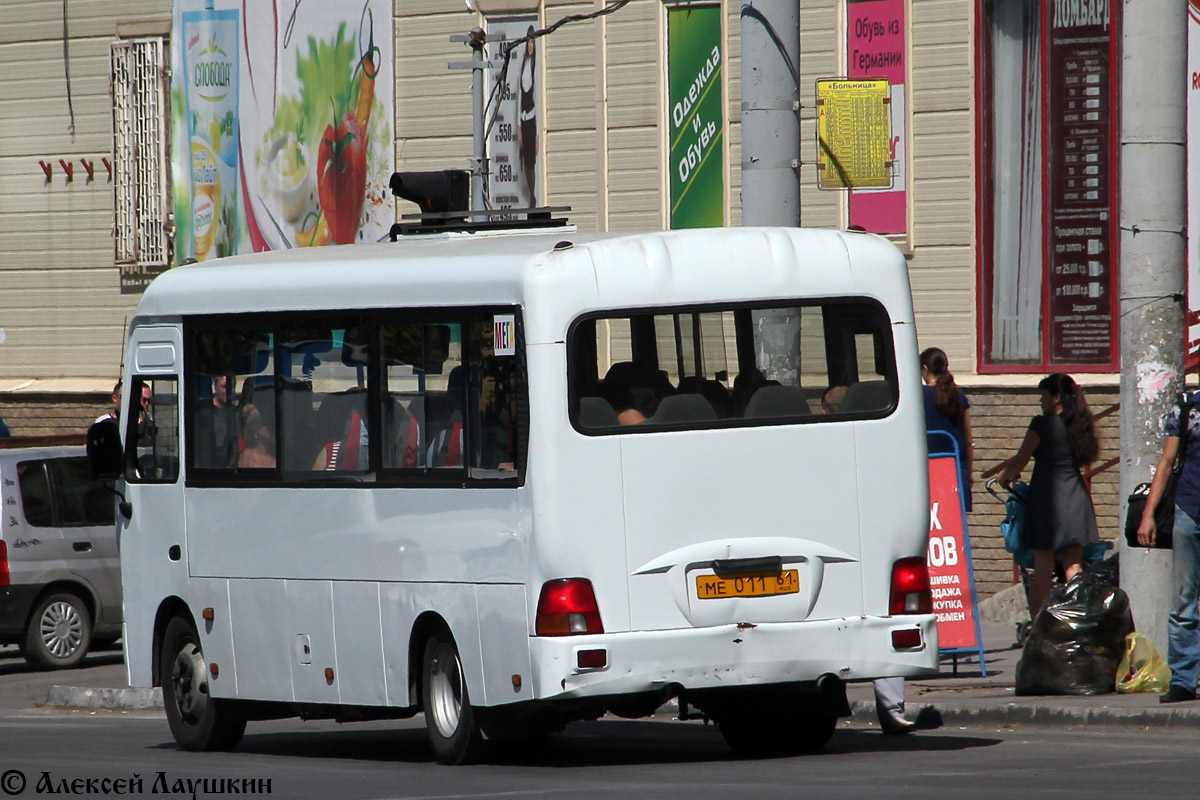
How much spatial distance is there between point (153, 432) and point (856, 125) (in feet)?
16.1

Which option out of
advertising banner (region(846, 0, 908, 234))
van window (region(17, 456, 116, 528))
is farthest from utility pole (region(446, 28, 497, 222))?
van window (region(17, 456, 116, 528))

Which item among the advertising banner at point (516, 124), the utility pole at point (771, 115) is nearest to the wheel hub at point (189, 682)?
the utility pole at point (771, 115)

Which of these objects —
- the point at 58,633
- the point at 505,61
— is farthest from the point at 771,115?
the point at 505,61

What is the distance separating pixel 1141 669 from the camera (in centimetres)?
1164

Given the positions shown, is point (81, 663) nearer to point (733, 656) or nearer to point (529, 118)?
point (529, 118)

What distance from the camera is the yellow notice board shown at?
13773 mm

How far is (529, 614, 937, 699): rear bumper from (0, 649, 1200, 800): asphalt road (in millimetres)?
420

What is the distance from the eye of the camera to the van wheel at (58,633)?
55.0 ft

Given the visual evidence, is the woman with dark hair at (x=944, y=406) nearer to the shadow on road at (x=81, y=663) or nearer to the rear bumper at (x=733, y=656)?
the rear bumper at (x=733, y=656)

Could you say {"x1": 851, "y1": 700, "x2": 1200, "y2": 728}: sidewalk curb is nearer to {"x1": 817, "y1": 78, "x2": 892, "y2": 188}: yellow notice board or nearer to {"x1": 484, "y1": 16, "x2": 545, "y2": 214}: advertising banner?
{"x1": 817, "y1": 78, "x2": 892, "y2": 188}: yellow notice board

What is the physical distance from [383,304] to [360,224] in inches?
506

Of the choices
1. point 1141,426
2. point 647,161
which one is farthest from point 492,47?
point 1141,426

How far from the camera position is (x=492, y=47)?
21562mm

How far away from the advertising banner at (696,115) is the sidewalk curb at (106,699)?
7826mm
